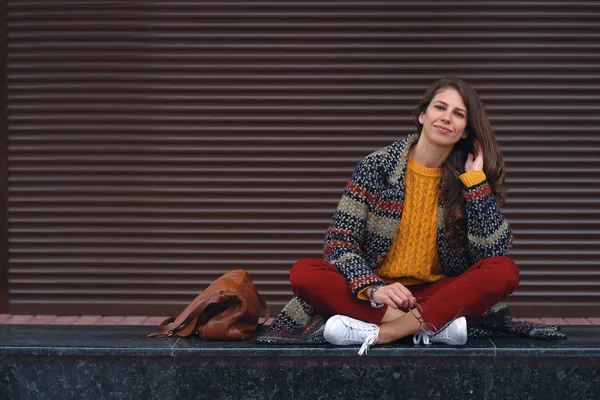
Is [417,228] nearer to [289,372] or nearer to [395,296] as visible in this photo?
[395,296]

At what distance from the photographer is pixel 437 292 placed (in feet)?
13.0

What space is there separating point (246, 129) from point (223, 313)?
250 centimetres

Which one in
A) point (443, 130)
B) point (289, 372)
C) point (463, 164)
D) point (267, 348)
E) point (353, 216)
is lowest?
point (289, 372)

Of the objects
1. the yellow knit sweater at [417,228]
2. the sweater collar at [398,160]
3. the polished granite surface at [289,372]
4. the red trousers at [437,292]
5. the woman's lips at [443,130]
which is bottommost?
the polished granite surface at [289,372]

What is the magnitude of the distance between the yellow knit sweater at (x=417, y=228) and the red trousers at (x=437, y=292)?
183 mm

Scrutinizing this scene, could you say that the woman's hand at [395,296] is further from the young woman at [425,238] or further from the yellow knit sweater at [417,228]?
the yellow knit sweater at [417,228]

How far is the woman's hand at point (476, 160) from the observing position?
4.09m

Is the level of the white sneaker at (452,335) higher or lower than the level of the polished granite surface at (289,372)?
higher

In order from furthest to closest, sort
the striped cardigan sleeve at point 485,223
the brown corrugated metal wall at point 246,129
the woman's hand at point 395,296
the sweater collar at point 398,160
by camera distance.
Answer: the brown corrugated metal wall at point 246,129 < the sweater collar at point 398,160 < the striped cardigan sleeve at point 485,223 < the woman's hand at point 395,296

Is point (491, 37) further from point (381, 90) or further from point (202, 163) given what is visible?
point (202, 163)

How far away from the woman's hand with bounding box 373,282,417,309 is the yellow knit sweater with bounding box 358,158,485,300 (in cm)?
42

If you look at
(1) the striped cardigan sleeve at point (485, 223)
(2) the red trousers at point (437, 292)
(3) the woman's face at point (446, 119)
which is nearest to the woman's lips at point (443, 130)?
(3) the woman's face at point (446, 119)

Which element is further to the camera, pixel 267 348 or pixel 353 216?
pixel 353 216

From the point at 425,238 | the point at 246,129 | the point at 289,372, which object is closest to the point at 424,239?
the point at 425,238
